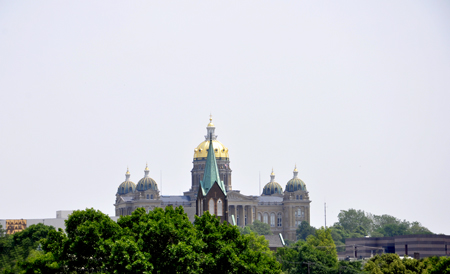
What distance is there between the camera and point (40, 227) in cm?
11438

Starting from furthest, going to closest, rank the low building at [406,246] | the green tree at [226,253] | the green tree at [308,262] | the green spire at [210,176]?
the low building at [406,246] → the green spire at [210,176] → the green tree at [308,262] → the green tree at [226,253]

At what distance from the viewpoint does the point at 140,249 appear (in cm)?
6000

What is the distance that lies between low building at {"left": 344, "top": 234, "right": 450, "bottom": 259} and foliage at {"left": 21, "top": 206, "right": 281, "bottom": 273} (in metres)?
78.5

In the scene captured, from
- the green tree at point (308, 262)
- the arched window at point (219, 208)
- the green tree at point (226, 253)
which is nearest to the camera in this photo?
the green tree at point (226, 253)

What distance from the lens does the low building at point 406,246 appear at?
147 meters

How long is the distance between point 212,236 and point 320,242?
93380mm

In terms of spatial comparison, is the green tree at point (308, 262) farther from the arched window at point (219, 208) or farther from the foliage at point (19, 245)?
the foliage at point (19, 245)

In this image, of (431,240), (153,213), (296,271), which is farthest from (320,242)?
(153,213)

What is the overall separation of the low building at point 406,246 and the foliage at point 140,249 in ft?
258

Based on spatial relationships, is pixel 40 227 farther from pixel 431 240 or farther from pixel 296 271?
pixel 431 240

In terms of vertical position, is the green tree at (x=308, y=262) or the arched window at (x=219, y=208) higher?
A: the arched window at (x=219, y=208)

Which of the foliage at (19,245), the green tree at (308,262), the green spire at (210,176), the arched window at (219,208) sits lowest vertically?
the green tree at (308,262)

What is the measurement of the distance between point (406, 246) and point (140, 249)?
98523 millimetres

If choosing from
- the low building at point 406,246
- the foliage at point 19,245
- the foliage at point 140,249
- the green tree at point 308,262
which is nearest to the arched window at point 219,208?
the green tree at point 308,262
